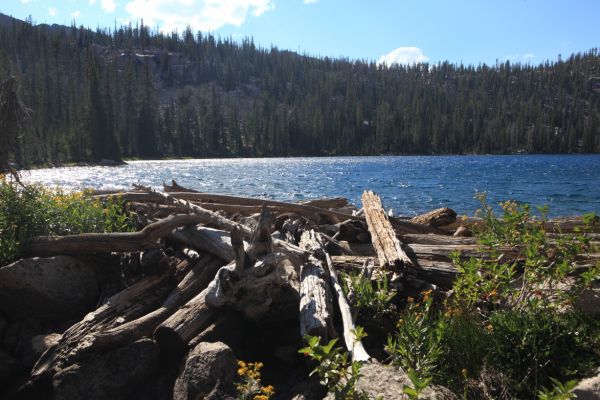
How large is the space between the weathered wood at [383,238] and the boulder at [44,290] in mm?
4507

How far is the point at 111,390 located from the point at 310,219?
6063mm

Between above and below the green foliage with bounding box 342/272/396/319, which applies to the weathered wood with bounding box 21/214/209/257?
above

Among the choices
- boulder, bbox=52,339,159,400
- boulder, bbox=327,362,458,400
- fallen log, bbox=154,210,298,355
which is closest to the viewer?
boulder, bbox=327,362,458,400

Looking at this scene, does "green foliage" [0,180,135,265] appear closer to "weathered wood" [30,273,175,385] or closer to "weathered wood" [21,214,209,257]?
"weathered wood" [21,214,209,257]

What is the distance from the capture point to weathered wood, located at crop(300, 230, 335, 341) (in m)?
5.32

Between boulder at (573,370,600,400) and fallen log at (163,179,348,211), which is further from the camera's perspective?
fallen log at (163,179,348,211)

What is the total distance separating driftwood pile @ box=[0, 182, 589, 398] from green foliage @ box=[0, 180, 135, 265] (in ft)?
1.09

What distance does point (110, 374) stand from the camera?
5.59 metres

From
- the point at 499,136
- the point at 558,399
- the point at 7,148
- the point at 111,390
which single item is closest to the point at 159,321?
the point at 111,390

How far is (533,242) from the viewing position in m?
5.68

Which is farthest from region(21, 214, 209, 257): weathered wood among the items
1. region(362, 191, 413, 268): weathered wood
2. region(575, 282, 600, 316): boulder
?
region(575, 282, 600, 316): boulder

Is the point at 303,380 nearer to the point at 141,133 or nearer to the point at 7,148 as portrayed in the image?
the point at 7,148

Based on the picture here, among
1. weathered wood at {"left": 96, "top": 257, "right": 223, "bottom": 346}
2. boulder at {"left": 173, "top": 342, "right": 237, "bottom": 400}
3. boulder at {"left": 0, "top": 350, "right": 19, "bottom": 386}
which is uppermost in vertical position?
weathered wood at {"left": 96, "top": 257, "right": 223, "bottom": 346}

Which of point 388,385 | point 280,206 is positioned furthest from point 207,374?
point 280,206
